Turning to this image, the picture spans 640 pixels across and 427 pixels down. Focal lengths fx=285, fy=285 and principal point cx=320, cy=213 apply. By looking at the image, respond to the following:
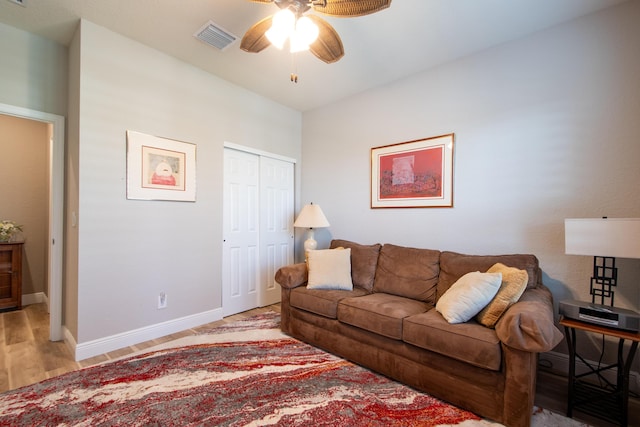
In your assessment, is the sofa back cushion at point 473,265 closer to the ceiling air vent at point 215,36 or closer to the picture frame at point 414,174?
the picture frame at point 414,174

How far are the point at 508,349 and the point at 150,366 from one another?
2.47 meters

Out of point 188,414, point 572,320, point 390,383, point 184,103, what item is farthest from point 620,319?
point 184,103

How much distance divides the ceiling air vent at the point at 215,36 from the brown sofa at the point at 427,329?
7.23 ft

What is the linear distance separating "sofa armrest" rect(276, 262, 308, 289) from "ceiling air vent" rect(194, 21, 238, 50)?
220 centimetres

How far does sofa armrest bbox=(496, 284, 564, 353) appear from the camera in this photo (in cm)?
146

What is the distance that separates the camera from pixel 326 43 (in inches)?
79.7

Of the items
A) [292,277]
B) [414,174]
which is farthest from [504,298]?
[292,277]

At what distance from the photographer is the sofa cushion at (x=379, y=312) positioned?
6.71ft

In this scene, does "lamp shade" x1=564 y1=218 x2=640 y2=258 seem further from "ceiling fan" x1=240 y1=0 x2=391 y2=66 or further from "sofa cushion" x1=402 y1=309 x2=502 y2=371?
"ceiling fan" x1=240 y1=0 x2=391 y2=66

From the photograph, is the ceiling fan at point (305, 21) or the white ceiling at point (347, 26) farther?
the white ceiling at point (347, 26)

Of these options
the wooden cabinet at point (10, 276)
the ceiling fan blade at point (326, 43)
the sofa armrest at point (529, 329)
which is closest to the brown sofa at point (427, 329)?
the sofa armrest at point (529, 329)

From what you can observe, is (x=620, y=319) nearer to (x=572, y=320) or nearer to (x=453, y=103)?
(x=572, y=320)

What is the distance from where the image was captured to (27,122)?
3881 millimetres

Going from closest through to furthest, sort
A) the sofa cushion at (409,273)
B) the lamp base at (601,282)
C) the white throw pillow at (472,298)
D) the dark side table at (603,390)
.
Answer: the dark side table at (603,390) < the white throw pillow at (472,298) < the lamp base at (601,282) < the sofa cushion at (409,273)
